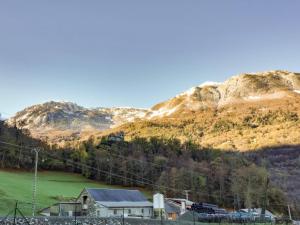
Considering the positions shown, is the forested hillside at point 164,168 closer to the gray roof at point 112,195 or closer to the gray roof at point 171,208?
the gray roof at point 171,208

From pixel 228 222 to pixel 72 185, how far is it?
66286 millimetres

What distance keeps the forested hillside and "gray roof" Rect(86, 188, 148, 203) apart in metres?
41.3

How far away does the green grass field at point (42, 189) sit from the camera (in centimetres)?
6606

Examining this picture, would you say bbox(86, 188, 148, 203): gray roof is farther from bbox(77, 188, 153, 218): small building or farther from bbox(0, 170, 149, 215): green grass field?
bbox(0, 170, 149, 215): green grass field

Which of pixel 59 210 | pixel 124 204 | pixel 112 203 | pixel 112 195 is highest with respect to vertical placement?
pixel 112 195

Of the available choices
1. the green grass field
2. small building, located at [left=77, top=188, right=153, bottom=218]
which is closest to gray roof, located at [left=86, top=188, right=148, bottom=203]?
small building, located at [left=77, top=188, right=153, bottom=218]

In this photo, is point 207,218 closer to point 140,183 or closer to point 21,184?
point 21,184

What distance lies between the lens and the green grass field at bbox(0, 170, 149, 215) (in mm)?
66062

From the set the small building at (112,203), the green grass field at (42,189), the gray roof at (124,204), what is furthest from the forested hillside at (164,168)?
the small building at (112,203)

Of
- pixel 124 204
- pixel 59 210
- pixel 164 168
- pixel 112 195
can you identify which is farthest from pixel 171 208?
pixel 164 168

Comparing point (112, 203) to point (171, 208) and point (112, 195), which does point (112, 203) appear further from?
point (171, 208)

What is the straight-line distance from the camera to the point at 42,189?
97.2m

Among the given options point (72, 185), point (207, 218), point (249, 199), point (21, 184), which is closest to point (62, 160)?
point (72, 185)

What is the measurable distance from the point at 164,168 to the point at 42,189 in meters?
57.1
